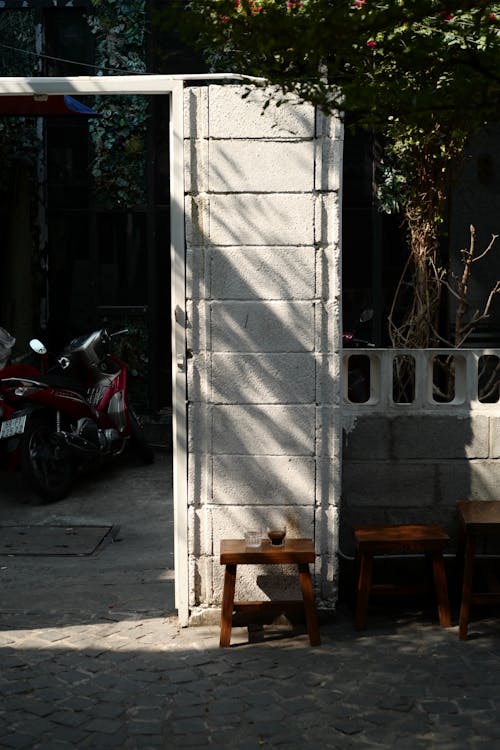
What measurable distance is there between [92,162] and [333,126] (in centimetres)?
618

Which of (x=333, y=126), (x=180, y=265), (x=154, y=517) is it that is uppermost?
(x=333, y=126)

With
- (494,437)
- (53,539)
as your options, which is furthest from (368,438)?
(53,539)

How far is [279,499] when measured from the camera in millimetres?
6145

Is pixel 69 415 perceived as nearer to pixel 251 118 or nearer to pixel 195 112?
pixel 195 112

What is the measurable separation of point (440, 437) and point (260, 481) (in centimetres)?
111

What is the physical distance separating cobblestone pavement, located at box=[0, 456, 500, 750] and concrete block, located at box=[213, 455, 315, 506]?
28.7 inches

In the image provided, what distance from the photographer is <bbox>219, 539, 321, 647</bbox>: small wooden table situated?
577cm

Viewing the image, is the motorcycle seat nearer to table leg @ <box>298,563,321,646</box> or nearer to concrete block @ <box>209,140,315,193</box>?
concrete block @ <box>209,140,315,193</box>

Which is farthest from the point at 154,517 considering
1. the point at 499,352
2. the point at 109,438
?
the point at 499,352

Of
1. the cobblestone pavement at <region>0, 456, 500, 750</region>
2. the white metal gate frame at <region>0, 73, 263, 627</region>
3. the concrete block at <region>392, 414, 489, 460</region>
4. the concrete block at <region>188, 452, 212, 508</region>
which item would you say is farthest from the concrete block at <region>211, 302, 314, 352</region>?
the cobblestone pavement at <region>0, 456, 500, 750</region>

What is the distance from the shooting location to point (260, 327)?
6.07 metres

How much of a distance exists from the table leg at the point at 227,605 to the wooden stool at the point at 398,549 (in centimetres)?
71

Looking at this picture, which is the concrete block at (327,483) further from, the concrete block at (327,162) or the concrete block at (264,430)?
the concrete block at (327,162)

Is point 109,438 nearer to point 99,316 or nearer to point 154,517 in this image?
point 154,517
